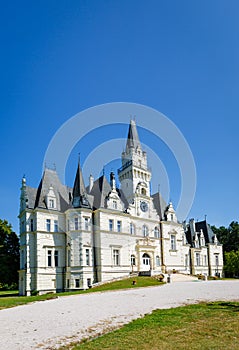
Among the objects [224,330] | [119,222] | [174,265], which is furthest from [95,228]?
[224,330]

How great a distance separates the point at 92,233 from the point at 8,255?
1487cm

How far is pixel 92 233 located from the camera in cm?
3834

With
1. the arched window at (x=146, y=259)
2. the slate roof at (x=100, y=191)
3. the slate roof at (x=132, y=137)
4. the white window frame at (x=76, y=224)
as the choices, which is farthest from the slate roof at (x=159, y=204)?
the white window frame at (x=76, y=224)

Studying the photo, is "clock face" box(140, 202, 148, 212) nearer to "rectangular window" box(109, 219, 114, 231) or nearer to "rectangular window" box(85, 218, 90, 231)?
"rectangular window" box(109, 219, 114, 231)

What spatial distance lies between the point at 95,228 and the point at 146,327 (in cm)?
2856

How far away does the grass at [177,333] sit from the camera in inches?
321

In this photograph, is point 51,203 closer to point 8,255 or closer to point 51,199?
point 51,199

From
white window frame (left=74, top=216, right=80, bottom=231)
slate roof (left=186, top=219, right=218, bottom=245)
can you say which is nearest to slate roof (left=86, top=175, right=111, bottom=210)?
white window frame (left=74, top=216, right=80, bottom=231)

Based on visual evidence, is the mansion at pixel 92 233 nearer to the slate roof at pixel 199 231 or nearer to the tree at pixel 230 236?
the slate roof at pixel 199 231

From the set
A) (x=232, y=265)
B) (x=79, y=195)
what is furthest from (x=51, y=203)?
(x=232, y=265)

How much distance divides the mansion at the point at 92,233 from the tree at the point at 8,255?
7885 millimetres

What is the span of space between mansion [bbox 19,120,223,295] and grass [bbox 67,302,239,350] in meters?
25.2

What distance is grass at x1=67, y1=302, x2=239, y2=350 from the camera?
26.7 ft

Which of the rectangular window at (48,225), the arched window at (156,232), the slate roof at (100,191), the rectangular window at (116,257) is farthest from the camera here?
the arched window at (156,232)
